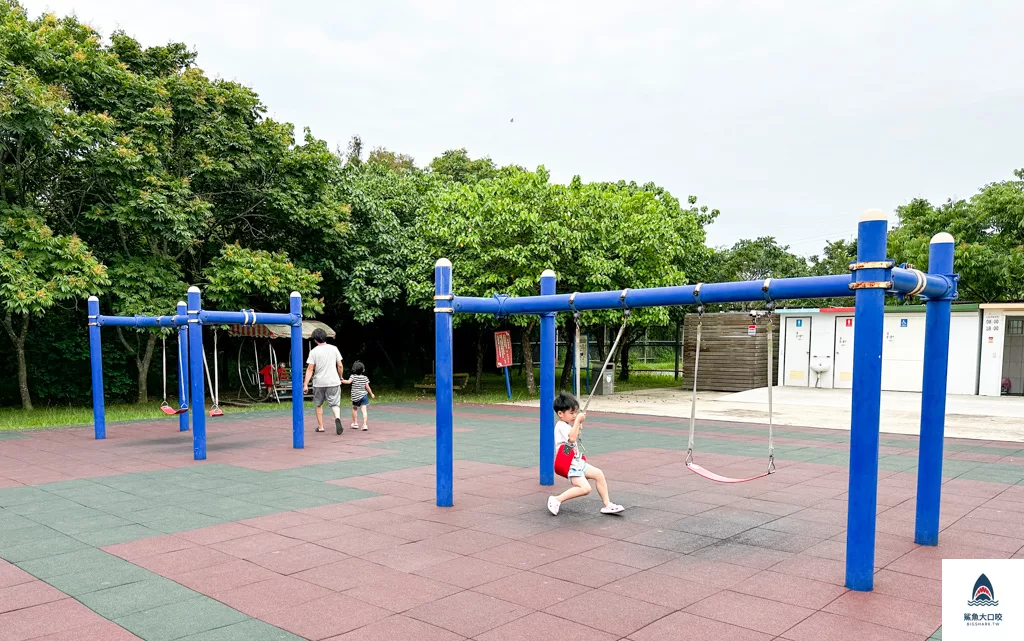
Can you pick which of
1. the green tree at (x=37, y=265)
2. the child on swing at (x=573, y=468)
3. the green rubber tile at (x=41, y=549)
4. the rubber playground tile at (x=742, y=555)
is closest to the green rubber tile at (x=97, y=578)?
the green rubber tile at (x=41, y=549)

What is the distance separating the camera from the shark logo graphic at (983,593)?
1.95 metres

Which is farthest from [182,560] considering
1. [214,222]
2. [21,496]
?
[214,222]

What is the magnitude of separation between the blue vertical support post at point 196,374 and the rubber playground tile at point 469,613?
6.07 metres

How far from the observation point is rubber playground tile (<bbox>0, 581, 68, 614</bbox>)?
422 cm

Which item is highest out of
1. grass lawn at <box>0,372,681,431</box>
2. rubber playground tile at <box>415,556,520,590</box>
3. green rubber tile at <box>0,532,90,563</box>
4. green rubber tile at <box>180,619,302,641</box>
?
green rubber tile at <box>180,619,302,641</box>

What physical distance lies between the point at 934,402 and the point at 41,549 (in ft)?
21.5

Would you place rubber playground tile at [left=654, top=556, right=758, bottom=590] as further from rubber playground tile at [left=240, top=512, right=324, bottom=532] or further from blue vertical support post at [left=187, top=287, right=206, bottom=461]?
blue vertical support post at [left=187, top=287, right=206, bottom=461]

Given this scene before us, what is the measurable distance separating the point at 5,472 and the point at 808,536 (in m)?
8.75

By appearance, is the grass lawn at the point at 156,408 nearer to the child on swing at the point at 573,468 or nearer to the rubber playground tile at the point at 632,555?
the child on swing at the point at 573,468

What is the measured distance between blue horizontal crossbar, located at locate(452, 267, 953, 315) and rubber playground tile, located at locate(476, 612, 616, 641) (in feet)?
8.20

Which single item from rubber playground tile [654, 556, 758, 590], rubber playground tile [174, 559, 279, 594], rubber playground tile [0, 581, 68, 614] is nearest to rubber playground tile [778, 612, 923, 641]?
rubber playground tile [654, 556, 758, 590]

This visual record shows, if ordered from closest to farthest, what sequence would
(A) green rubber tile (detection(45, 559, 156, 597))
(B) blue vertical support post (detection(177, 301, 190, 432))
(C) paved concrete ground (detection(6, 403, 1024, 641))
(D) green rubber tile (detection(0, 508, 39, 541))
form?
(C) paved concrete ground (detection(6, 403, 1024, 641)) → (A) green rubber tile (detection(45, 559, 156, 597)) → (D) green rubber tile (detection(0, 508, 39, 541)) → (B) blue vertical support post (detection(177, 301, 190, 432))

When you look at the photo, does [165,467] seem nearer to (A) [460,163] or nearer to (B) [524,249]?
(B) [524,249]

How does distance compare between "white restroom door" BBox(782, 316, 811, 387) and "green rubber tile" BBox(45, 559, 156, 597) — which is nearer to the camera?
"green rubber tile" BBox(45, 559, 156, 597)
